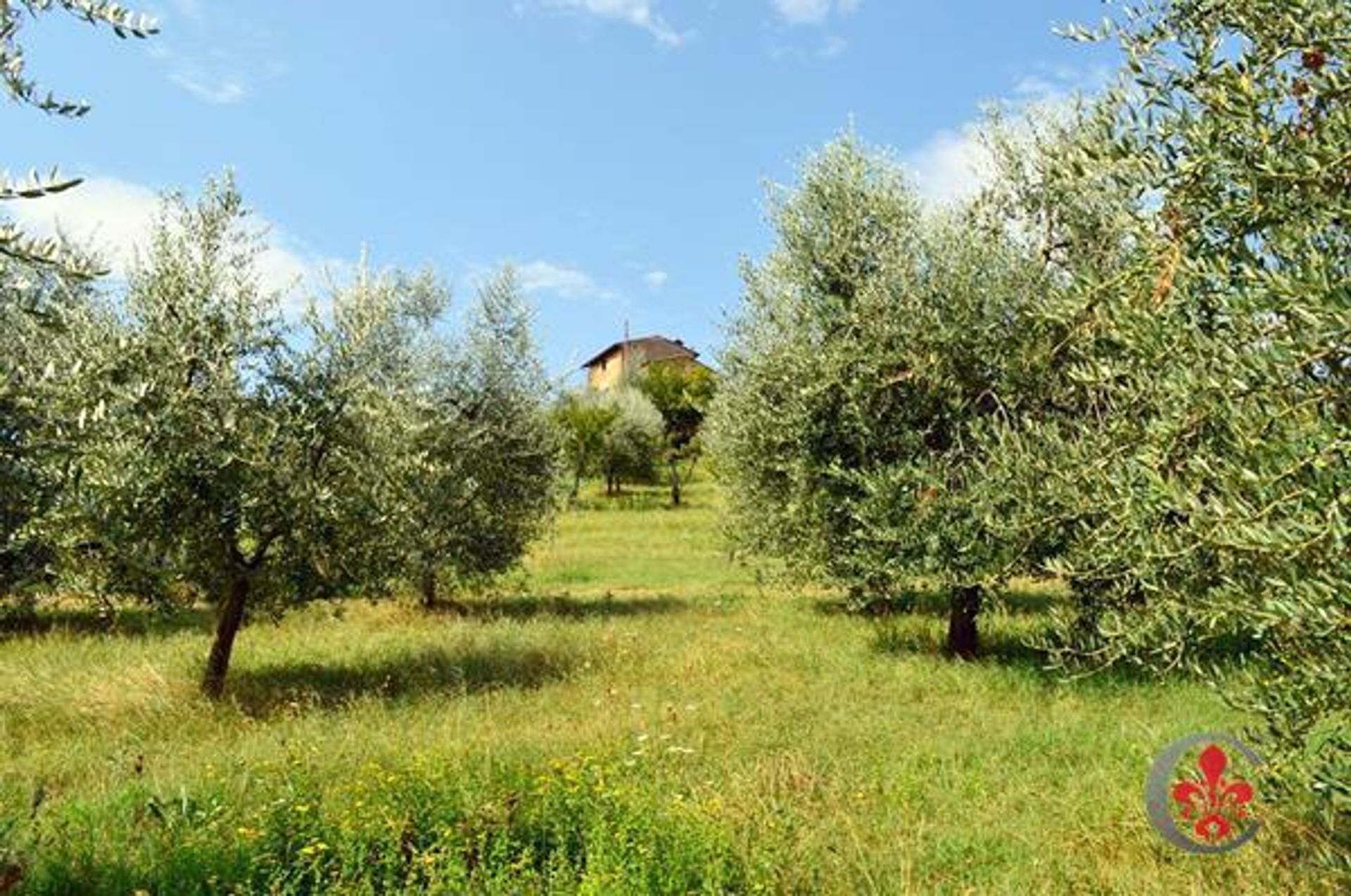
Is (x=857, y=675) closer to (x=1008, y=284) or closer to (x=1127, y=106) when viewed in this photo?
(x=1008, y=284)

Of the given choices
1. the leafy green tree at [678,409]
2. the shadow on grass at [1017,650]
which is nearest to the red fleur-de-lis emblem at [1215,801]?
the shadow on grass at [1017,650]

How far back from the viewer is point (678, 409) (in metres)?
76.5

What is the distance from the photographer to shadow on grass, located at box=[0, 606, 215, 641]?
20703mm

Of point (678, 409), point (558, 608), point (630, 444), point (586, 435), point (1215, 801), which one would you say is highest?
point (678, 409)

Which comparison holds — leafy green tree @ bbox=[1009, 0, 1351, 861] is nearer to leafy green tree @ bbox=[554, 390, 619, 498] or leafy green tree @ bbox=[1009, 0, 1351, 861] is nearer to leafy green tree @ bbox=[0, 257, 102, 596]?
leafy green tree @ bbox=[0, 257, 102, 596]

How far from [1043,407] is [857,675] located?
18.8ft

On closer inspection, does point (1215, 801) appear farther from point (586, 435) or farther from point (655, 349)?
point (655, 349)

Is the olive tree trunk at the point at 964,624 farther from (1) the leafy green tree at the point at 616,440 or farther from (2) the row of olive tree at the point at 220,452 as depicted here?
(1) the leafy green tree at the point at 616,440

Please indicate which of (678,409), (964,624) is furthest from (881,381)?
(678,409)

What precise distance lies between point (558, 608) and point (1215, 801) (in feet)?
66.1

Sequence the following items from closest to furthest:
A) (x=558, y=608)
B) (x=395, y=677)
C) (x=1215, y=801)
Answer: (x=1215, y=801), (x=395, y=677), (x=558, y=608)

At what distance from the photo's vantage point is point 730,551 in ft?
86.0

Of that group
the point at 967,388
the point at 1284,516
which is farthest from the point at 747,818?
the point at 967,388

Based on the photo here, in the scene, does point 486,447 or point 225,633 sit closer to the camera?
point 225,633
